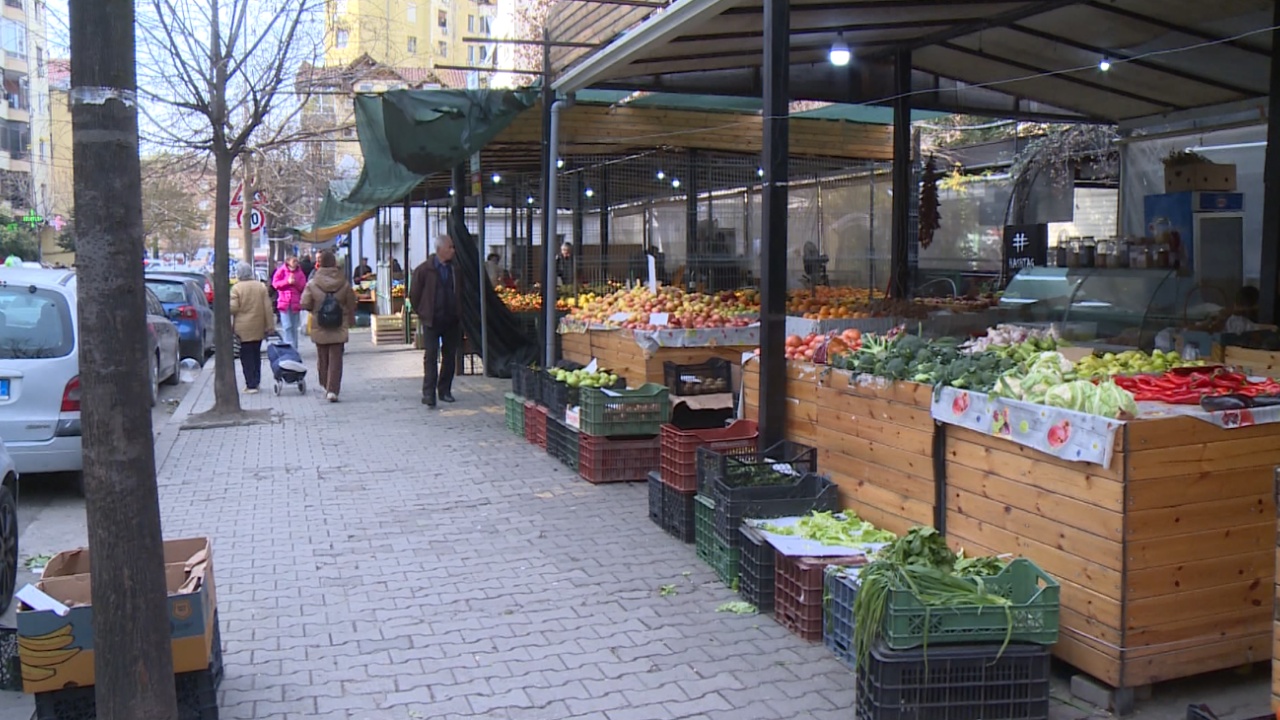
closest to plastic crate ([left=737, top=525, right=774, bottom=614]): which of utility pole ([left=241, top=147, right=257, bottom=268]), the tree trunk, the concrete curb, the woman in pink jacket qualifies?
the concrete curb

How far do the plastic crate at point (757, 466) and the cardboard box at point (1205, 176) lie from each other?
6.73 m

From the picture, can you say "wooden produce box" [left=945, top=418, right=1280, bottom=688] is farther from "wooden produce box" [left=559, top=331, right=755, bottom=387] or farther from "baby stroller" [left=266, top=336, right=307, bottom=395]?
"baby stroller" [left=266, top=336, right=307, bottom=395]

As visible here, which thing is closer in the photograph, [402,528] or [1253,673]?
[1253,673]

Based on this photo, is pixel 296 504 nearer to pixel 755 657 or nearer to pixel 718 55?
pixel 755 657

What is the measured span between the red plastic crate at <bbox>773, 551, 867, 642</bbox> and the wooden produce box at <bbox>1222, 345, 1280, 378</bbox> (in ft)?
9.56

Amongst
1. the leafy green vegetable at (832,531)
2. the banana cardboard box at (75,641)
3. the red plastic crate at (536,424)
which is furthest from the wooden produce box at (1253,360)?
the red plastic crate at (536,424)

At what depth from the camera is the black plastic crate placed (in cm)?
733

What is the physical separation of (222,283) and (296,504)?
15.1ft

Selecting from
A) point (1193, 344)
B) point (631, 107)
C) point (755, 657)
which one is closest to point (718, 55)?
point (631, 107)

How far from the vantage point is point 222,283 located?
11.8 metres

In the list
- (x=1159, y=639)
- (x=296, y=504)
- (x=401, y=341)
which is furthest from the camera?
(x=401, y=341)

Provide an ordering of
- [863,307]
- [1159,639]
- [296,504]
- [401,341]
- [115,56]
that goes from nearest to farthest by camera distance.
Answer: [115,56], [1159,639], [296,504], [863,307], [401,341]

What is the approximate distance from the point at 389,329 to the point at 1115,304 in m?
16.1

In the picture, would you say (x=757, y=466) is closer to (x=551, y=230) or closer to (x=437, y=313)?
(x=551, y=230)
